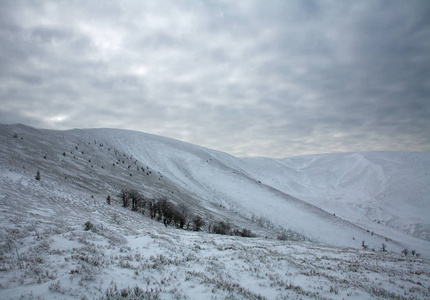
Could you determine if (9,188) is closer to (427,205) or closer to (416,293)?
(416,293)

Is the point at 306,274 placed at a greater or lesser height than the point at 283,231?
greater

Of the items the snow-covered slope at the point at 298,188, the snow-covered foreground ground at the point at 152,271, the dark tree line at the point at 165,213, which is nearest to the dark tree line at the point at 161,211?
the dark tree line at the point at 165,213

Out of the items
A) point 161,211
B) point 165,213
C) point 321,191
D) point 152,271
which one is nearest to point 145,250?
point 152,271

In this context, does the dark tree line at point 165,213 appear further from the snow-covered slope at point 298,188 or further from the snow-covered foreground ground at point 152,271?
the snow-covered foreground ground at point 152,271

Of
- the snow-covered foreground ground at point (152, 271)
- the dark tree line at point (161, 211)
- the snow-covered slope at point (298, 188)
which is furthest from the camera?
the snow-covered slope at point (298, 188)

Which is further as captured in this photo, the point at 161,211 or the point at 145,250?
the point at 161,211

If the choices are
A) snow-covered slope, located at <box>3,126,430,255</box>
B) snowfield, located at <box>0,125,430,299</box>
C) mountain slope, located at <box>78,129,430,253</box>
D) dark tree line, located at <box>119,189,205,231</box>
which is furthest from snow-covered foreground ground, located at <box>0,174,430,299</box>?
mountain slope, located at <box>78,129,430,253</box>

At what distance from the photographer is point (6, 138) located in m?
35.1

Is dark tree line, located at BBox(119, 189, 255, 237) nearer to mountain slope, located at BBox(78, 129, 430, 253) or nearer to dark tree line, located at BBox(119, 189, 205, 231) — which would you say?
dark tree line, located at BBox(119, 189, 205, 231)

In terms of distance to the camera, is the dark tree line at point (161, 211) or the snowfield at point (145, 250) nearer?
the snowfield at point (145, 250)

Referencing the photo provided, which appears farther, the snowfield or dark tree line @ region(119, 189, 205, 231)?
dark tree line @ region(119, 189, 205, 231)

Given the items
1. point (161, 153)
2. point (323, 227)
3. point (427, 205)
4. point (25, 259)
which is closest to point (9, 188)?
point (25, 259)

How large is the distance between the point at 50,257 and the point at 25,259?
80 centimetres

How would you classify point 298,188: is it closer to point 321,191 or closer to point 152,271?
point 321,191
